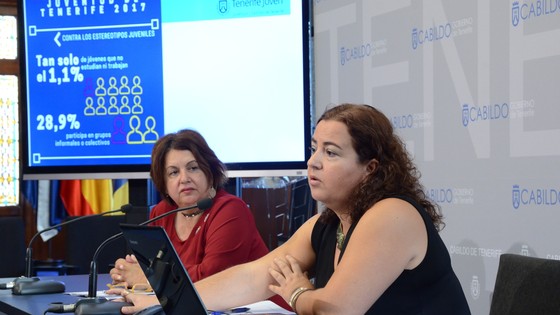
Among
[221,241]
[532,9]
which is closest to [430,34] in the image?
[532,9]

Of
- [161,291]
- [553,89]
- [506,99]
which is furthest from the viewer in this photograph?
[506,99]

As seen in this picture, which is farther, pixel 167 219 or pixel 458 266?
pixel 167 219

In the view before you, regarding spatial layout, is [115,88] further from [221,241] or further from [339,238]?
[339,238]

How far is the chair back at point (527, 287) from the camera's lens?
1.95 m

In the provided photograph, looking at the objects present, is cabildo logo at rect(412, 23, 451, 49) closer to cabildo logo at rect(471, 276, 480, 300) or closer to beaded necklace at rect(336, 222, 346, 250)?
cabildo logo at rect(471, 276, 480, 300)

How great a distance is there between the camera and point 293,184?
201 inches

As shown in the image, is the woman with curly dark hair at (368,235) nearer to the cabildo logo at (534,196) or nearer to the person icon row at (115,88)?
the cabildo logo at (534,196)

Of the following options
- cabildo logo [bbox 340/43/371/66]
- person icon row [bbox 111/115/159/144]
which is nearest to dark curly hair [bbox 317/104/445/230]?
cabildo logo [bbox 340/43/371/66]

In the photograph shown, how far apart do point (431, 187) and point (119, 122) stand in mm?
1910

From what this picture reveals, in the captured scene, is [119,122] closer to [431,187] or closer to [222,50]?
[222,50]

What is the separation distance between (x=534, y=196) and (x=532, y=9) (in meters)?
0.63

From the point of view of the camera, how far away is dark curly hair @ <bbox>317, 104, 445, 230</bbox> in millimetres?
2248

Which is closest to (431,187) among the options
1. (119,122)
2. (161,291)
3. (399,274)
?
(399,274)

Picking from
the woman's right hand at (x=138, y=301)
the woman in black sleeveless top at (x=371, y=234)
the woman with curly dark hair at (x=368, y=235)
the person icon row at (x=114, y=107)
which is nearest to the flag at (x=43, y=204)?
the person icon row at (x=114, y=107)
